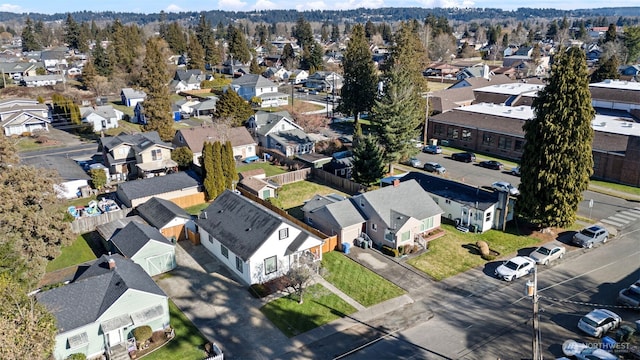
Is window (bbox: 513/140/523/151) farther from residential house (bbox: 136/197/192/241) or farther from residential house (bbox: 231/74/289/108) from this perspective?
residential house (bbox: 231/74/289/108)

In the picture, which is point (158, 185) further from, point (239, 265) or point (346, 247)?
point (346, 247)

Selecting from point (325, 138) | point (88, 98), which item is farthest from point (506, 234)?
point (88, 98)

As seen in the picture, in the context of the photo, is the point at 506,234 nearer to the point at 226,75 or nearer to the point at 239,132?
the point at 239,132

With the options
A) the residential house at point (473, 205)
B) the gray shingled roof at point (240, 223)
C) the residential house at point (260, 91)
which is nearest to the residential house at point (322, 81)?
the residential house at point (260, 91)

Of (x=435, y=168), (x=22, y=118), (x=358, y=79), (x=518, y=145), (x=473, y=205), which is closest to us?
(x=473, y=205)

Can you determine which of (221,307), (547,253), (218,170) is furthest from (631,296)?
(218,170)

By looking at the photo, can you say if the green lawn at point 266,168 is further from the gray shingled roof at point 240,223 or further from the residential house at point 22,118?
the residential house at point 22,118

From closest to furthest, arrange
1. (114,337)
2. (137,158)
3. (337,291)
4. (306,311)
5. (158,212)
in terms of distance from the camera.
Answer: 1. (114,337)
2. (306,311)
3. (337,291)
4. (158,212)
5. (137,158)
